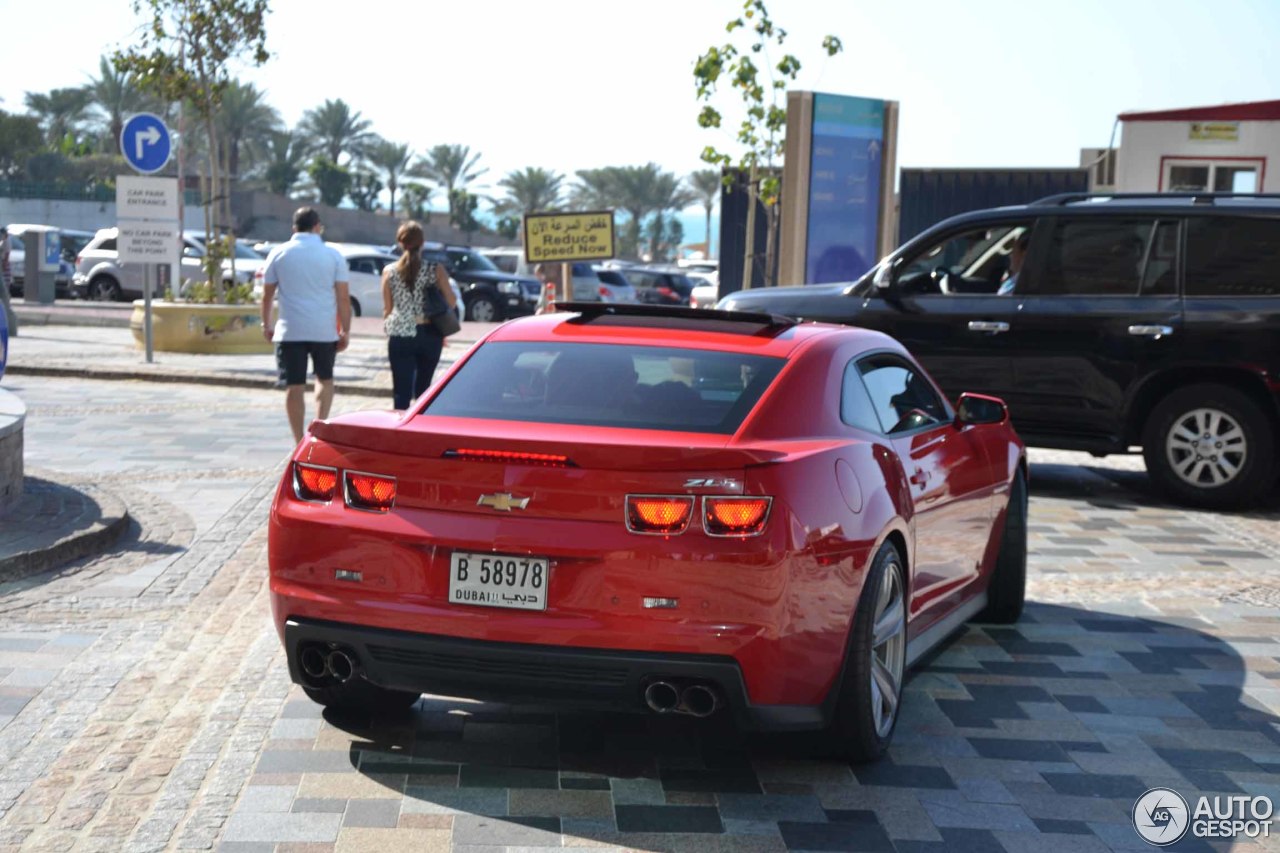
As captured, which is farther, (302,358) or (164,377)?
(164,377)

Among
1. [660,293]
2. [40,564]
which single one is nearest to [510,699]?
[40,564]

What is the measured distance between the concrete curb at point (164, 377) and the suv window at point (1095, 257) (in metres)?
8.13

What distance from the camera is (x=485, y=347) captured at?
594 centimetres

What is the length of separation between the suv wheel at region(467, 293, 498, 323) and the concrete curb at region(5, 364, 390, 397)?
1972cm

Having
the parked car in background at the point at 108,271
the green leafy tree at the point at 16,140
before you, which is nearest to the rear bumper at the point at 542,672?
the parked car in background at the point at 108,271

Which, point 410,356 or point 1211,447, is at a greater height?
point 410,356

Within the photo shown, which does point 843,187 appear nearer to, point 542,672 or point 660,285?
point 542,672

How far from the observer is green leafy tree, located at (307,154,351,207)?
7900 cm

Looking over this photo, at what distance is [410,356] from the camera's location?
12.9 m

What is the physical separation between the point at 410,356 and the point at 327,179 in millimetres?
69138

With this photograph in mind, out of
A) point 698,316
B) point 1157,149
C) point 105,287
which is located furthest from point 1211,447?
point 105,287

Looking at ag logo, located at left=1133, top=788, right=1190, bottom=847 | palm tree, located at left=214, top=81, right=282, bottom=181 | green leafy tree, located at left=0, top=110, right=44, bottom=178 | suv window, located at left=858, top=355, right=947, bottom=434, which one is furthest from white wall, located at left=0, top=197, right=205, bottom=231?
ag logo, located at left=1133, top=788, right=1190, bottom=847

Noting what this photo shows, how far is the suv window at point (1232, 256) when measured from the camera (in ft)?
37.3

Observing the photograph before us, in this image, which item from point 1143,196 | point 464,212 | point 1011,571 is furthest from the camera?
point 464,212
